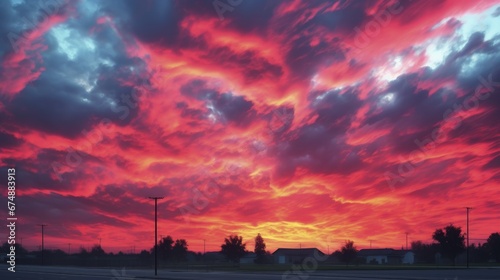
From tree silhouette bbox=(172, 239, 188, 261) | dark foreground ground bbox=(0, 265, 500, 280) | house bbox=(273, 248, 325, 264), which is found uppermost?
dark foreground ground bbox=(0, 265, 500, 280)

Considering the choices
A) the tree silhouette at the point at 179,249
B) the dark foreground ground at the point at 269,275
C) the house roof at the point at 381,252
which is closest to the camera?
Answer: the dark foreground ground at the point at 269,275

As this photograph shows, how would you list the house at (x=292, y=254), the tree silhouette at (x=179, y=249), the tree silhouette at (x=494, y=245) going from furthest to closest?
the house at (x=292, y=254)
the tree silhouette at (x=179, y=249)
the tree silhouette at (x=494, y=245)

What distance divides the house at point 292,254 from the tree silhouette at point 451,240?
7207 centimetres

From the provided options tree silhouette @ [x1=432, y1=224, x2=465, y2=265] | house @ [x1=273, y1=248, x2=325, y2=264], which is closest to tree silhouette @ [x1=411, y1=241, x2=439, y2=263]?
tree silhouette @ [x1=432, y1=224, x2=465, y2=265]

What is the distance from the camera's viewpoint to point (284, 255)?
181 metres

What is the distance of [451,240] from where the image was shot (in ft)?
343

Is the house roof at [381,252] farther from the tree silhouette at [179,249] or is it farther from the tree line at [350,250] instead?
the tree silhouette at [179,249]

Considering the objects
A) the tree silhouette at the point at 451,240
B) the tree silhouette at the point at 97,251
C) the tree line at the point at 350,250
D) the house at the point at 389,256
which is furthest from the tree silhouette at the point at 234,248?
the tree silhouette at the point at 97,251

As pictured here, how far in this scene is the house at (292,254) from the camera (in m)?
177

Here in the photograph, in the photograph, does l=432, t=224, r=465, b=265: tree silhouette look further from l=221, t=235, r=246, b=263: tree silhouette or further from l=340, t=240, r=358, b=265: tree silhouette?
l=221, t=235, r=246, b=263: tree silhouette

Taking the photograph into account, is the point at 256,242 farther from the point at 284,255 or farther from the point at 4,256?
the point at 4,256

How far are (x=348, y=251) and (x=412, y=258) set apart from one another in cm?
5918

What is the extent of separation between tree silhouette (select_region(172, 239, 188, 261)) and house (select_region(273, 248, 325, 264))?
5100 cm

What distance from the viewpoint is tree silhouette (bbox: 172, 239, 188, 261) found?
13275 cm
